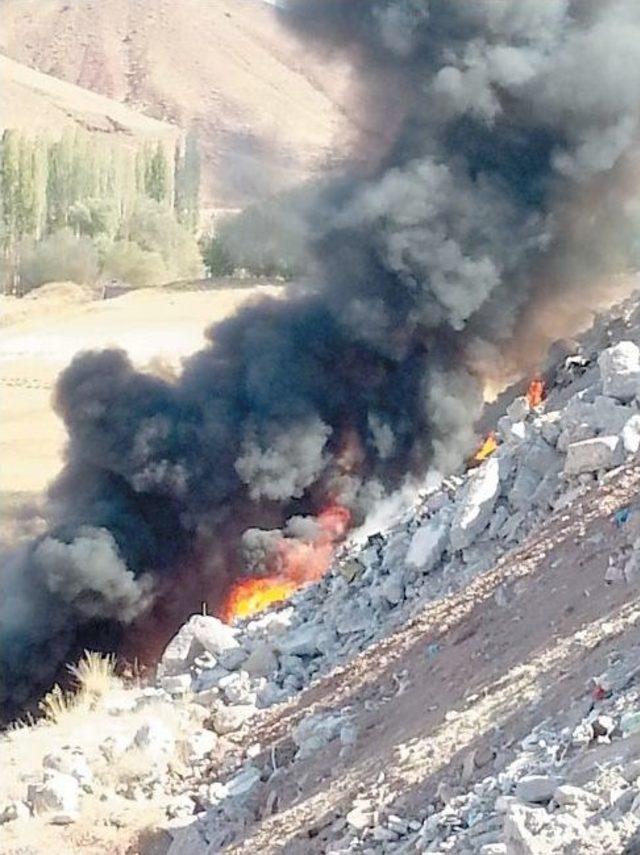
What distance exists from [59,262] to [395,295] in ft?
125

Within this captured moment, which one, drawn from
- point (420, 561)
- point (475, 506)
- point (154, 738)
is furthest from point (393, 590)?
point (154, 738)

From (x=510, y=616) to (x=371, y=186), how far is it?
13.0 metres

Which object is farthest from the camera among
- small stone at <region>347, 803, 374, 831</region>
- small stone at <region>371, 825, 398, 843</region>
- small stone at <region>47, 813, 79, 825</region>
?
small stone at <region>47, 813, 79, 825</region>

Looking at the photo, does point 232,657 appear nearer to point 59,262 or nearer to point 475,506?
point 475,506

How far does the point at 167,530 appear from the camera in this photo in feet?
73.3

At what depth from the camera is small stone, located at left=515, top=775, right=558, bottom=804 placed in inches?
269

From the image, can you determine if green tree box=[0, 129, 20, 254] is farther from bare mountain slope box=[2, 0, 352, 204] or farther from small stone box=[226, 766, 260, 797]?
small stone box=[226, 766, 260, 797]

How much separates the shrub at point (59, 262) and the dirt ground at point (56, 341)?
5.86ft

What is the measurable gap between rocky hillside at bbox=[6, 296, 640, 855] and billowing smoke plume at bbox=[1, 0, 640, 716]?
3807 mm

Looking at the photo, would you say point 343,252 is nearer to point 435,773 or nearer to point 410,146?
point 410,146

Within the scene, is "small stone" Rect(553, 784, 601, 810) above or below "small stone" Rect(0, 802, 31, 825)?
below

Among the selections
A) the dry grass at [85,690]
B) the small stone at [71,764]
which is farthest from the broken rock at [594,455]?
the dry grass at [85,690]

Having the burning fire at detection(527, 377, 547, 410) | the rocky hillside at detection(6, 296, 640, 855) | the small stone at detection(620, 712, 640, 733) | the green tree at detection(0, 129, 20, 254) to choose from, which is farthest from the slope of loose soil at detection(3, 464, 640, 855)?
the green tree at detection(0, 129, 20, 254)

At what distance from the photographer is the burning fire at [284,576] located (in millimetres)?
20281
